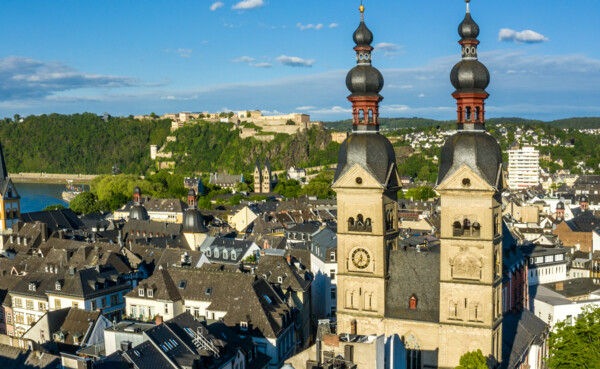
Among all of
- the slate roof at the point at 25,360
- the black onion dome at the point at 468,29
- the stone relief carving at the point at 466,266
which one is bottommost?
the slate roof at the point at 25,360

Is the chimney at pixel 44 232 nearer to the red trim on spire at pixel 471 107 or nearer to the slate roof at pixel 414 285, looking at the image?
the slate roof at pixel 414 285

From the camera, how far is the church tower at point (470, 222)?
4269 cm

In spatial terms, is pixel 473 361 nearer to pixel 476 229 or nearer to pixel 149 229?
pixel 476 229

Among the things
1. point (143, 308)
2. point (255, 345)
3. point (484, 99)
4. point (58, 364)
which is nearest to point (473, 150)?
point (484, 99)

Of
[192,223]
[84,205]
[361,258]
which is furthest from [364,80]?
[84,205]

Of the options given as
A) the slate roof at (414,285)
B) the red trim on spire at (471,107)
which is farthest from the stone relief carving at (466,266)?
the red trim on spire at (471,107)

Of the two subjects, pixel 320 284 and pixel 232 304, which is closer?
pixel 232 304

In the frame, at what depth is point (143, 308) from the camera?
6350 cm

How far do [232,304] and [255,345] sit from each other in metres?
6.26

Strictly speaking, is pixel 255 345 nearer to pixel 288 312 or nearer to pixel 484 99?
pixel 288 312

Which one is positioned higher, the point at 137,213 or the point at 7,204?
the point at 7,204

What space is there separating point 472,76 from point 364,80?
6.86 m

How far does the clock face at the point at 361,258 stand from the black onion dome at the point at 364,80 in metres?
10.4

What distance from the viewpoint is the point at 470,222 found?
4319 cm
